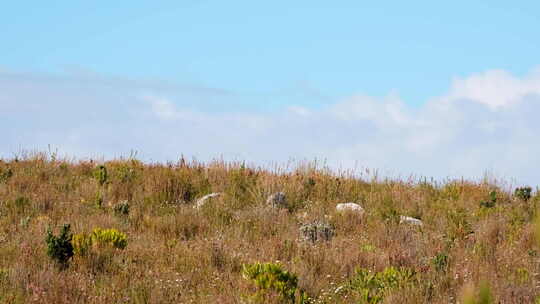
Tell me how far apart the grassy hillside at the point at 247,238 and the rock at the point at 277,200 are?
8.2 inches

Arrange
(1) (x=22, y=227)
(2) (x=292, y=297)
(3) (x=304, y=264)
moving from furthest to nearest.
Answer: (1) (x=22, y=227)
(3) (x=304, y=264)
(2) (x=292, y=297)

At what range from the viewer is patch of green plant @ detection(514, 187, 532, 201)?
1362 cm

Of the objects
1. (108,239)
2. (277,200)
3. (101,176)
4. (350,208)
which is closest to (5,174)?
(101,176)

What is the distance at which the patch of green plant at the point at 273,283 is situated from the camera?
20.9 ft

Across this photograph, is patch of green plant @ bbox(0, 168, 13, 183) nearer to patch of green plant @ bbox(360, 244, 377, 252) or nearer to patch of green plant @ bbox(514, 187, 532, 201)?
patch of green plant @ bbox(360, 244, 377, 252)

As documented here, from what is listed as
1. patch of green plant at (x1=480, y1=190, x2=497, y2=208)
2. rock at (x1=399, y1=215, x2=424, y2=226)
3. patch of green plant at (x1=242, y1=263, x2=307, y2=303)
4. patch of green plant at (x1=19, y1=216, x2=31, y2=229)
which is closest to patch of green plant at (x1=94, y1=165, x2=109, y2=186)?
patch of green plant at (x1=19, y1=216, x2=31, y2=229)

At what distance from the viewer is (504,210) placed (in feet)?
40.4

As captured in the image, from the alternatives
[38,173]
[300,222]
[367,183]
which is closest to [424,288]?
[300,222]

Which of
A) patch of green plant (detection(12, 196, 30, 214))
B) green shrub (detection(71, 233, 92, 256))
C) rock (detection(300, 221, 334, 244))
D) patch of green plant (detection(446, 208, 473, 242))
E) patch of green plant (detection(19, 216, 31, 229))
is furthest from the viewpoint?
patch of green plant (detection(12, 196, 30, 214))

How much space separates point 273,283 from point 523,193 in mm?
9010

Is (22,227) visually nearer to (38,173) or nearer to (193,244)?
(193,244)

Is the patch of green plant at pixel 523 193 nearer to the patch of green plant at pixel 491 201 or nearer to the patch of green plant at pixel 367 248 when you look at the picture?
the patch of green plant at pixel 491 201

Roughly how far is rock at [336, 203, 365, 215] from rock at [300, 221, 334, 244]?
1.47 m

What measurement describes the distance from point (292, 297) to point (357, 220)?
477 cm
